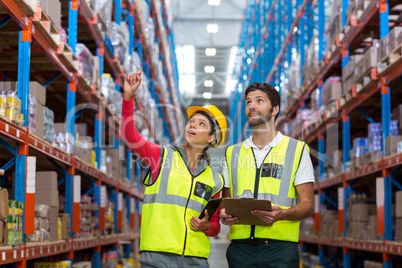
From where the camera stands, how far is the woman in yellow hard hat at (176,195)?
3002 mm

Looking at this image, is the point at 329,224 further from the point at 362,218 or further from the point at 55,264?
the point at 55,264

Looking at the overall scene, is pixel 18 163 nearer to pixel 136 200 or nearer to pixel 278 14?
pixel 136 200

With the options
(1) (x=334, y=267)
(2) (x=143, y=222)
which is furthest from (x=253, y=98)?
(1) (x=334, y=267)

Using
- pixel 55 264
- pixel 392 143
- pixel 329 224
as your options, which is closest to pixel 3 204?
pixel 55 264

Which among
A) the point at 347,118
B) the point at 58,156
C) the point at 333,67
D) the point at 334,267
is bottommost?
the point at 334,267

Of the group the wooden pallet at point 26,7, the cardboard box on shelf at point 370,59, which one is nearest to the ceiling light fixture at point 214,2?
the cardboard box on shelf at point 370,59

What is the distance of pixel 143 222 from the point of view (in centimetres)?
310

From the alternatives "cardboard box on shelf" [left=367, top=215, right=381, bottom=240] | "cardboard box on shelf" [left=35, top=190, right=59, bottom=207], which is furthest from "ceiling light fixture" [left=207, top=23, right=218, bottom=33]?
"cardboard box on shelf" [left=35, top=190, right=59, bottom=207]

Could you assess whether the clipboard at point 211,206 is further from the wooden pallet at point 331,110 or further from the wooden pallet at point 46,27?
the wooden pallet at point 331,110

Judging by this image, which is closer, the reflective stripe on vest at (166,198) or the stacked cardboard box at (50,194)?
the reflective stripe on vest at (166,198)

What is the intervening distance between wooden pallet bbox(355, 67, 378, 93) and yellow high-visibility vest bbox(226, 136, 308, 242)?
3.72 metres

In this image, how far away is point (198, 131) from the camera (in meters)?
3.25

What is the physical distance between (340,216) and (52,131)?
453 centimetres

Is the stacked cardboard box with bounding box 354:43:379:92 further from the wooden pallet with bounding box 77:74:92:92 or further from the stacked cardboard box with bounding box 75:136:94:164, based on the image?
the stacked cardboard box with bounding box 75:136:94:164
